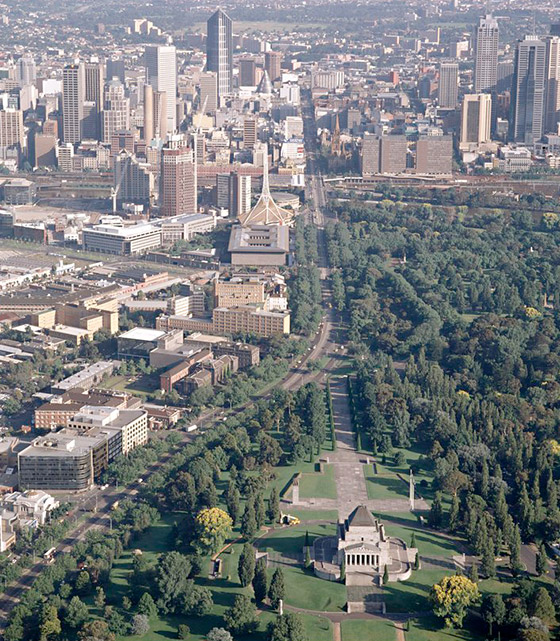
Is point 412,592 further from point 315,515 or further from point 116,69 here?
point 116,69

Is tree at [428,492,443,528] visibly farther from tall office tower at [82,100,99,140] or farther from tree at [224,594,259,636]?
tall office tower at [82,100,99,140]

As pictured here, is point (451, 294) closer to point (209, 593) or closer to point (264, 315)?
point (264, 315)

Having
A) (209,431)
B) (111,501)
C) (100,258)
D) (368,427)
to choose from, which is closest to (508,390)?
(368,427)

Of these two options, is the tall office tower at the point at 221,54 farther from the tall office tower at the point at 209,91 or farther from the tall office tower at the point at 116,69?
the tall office tower at the point at 116,69

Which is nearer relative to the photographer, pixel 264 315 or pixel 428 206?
pixel 264 315

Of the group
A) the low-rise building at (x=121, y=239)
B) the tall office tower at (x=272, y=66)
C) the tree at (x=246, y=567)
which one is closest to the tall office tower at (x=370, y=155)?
the low-rise building at (x=121, y=239)

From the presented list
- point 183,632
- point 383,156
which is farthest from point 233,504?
point 383,156

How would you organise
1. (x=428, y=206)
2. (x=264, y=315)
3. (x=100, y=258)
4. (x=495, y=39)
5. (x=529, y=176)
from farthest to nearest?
(x=495, y=39) < (x=529, y=176) < (x=428, y=206) < (x=100, y=258) < (x=264, y=315)
